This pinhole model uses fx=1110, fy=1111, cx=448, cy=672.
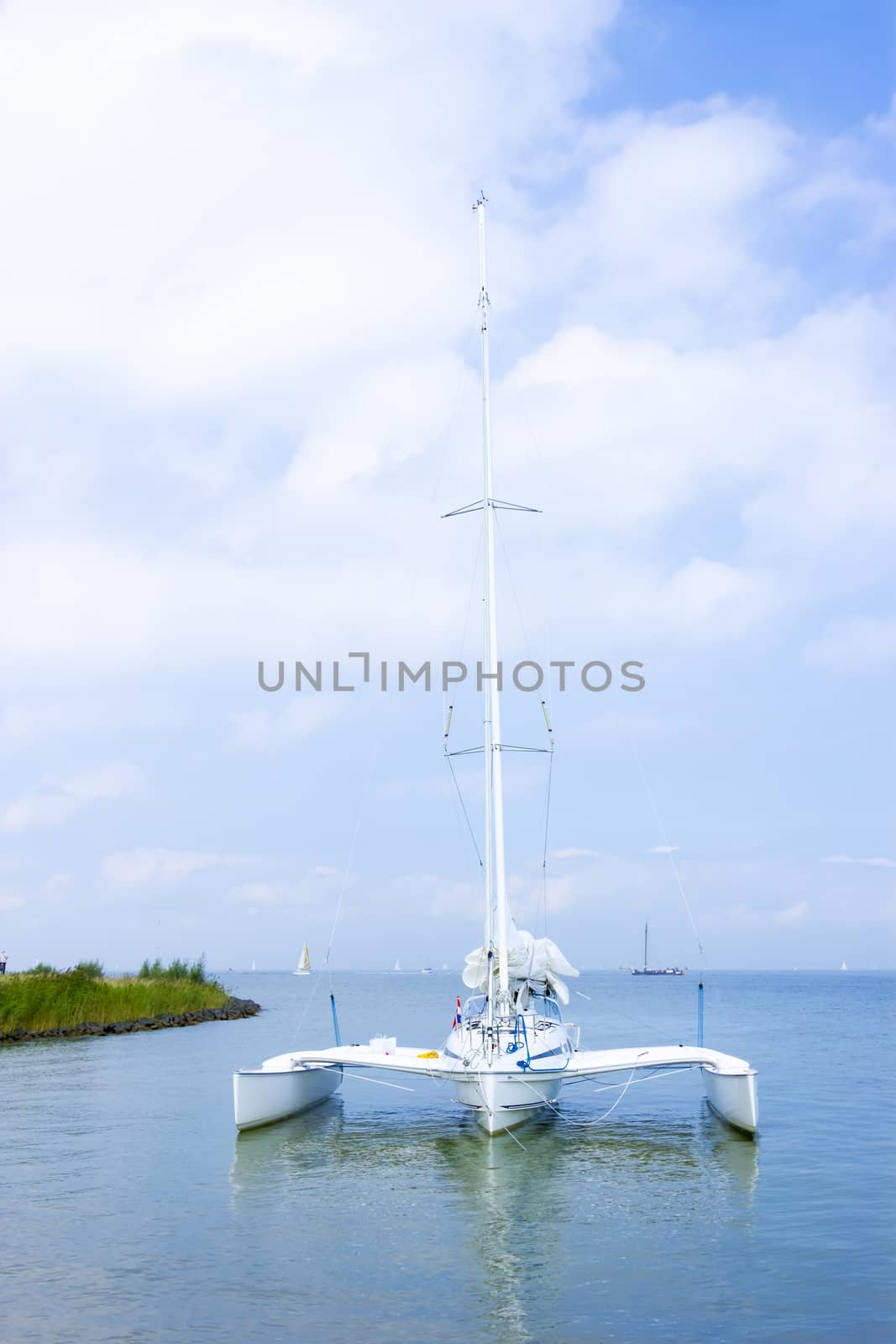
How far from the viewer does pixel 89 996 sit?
39031mm

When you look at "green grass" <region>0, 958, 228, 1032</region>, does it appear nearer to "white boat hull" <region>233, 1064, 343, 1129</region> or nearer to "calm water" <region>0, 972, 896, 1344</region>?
"calm water" <region>0, 972, 896, 1344</region>

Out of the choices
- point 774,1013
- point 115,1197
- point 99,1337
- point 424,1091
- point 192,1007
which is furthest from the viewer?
point 774,1013

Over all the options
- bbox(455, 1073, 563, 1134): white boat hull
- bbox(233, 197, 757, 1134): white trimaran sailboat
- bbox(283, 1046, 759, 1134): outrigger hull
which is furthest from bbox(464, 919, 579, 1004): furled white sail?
bbox(455, 1073, 563, 1134): white boat hull

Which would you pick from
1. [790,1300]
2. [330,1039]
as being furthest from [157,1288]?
[330,1039]

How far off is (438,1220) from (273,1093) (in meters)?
6.68

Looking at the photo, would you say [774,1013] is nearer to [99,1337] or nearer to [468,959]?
[468,959]

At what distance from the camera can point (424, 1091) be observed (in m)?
23.9

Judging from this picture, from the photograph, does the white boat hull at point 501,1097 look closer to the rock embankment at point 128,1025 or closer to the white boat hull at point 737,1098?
the white boat hull at point 737,1098

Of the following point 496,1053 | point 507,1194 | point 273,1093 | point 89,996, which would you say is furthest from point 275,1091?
point 89,996

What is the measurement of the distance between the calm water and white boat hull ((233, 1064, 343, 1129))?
395mm

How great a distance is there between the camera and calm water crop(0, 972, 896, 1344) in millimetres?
9312

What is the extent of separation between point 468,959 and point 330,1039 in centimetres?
1760

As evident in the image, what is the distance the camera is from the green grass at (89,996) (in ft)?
117

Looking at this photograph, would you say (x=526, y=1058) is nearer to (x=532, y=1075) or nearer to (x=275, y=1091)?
(x=532, y=1075)
